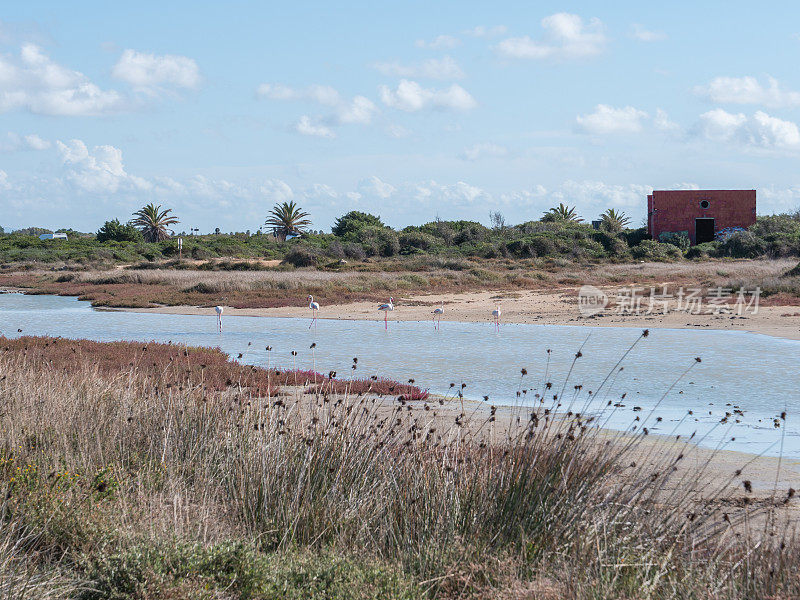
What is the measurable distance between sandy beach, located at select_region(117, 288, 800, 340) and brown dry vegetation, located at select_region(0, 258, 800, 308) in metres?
1.61

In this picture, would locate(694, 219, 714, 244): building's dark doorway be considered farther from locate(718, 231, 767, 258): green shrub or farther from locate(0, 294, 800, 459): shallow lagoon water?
locate(0, 294, 800, 459): shallow lagoon water

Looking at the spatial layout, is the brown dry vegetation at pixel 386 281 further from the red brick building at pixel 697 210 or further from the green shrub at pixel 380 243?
the red brick building at pixel 697 210

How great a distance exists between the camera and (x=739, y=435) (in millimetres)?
10070

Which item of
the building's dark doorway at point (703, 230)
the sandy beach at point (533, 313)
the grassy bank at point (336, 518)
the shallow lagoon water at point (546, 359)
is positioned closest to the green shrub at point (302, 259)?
the sandy beach at point (533, 313)

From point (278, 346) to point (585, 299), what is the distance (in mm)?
15218

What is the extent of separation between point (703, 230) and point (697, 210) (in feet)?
4.87

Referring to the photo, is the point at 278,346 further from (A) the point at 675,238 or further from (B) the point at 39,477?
(A) the point at 675,238

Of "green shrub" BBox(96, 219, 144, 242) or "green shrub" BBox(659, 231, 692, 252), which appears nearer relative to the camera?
"green shrub" BBox(659, 231, 692, 252)

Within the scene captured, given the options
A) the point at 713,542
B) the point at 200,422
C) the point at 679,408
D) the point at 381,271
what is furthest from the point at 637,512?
the point at 381,271

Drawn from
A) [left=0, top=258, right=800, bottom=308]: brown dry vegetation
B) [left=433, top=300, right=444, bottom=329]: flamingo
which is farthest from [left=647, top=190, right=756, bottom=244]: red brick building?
[left=433, top=300, right=444, bottom=329]: flamingo

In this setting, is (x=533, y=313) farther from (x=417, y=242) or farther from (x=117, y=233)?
(x=117, y=233)

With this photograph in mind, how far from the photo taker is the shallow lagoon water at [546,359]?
1156 centimetres

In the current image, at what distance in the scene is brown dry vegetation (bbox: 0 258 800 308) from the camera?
35.5 m

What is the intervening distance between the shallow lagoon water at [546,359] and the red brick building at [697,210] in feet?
117
